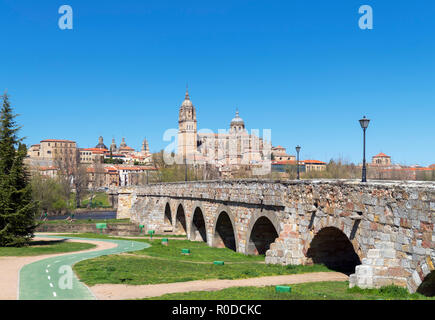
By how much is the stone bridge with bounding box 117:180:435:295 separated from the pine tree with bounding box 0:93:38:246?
1129 cm

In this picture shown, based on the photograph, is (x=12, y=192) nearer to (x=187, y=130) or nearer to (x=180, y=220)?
(x=180, y=220)

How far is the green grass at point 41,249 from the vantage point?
77.2 feet

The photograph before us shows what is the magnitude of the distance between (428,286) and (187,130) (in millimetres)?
159696

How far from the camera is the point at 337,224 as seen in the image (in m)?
14.2

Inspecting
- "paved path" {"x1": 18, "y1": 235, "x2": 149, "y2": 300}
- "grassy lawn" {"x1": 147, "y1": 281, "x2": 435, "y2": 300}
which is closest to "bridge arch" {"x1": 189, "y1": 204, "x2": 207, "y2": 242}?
"paved path" {"x1": 18, "y1": 235, "x2": 149, "y2": 300}

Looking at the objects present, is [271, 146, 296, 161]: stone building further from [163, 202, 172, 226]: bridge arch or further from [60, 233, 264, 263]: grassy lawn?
[60, 233, 264, 263]: grassy lawn

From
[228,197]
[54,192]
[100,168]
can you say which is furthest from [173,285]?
[100,168]

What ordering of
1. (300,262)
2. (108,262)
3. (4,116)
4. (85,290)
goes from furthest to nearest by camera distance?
(4,116), (108,262), (300,262), (85,290)

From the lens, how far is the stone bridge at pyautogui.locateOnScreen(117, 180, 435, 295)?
10648 millimetres

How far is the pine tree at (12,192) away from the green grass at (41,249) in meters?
0.97

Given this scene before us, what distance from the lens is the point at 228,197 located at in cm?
2455
